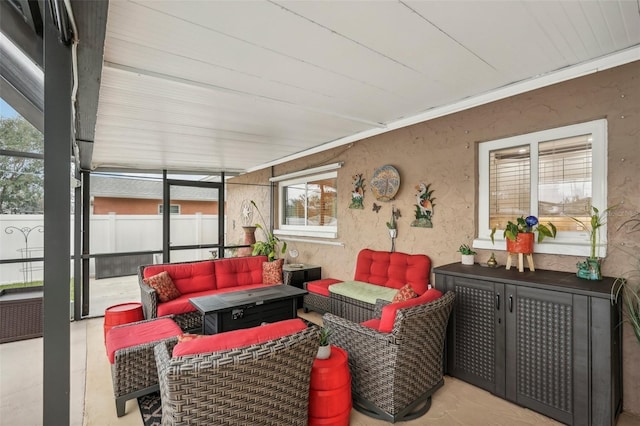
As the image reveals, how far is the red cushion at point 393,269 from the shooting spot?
3.62 meters

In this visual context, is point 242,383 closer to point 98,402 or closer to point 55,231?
point 55,231

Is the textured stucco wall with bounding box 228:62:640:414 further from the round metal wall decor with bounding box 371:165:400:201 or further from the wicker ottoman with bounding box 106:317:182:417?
the wicker ottoman with bounding box 106:317:182:417

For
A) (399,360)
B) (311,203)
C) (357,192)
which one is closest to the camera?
(399,360)

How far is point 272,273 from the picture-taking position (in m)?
4.80

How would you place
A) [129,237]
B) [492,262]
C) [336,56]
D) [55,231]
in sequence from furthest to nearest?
[129,237], [492,262], [336,56], [55,231]

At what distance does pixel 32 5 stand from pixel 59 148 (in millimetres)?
683

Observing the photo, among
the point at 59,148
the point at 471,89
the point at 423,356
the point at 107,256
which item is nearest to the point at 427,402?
the point at 423,356

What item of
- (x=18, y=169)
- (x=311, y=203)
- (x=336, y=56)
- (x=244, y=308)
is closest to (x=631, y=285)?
(x=336, y=56)

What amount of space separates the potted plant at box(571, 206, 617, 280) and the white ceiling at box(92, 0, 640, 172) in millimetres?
1101

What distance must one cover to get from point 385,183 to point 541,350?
7.96 ft

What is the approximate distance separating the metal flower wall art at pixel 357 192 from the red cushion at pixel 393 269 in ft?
2.29

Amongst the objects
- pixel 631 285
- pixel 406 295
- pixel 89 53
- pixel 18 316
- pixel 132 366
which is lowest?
pixel 18 316

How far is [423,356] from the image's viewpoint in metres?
2.38

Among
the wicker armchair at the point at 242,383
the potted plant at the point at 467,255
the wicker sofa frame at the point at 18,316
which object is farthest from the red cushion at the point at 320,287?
the wicker sofa frame at the point at 18,316
